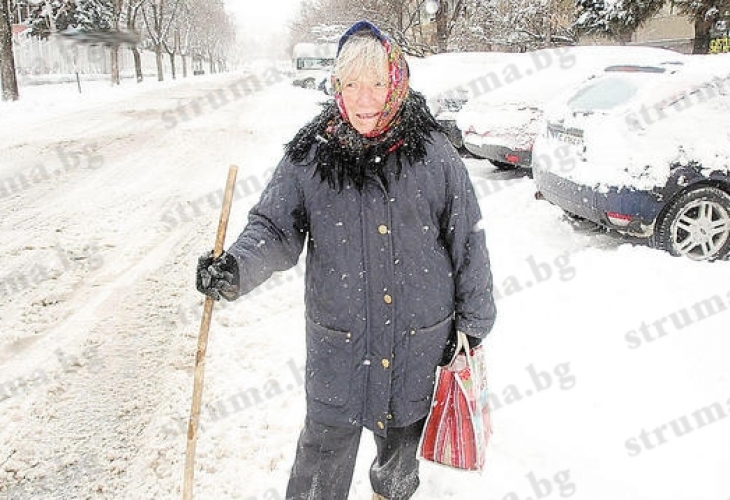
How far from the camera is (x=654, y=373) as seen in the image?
330 centimetres

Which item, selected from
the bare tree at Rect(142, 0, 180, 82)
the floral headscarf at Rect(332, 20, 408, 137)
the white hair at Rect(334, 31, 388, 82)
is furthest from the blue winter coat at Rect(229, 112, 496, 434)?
the bare tree at Rect(142, 0, 180, 82)

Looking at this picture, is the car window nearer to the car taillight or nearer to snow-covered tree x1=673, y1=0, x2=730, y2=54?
the car taillight

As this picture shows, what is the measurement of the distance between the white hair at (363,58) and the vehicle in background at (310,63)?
3190 cm

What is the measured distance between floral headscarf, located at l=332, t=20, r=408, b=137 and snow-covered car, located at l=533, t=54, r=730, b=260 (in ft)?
12.3

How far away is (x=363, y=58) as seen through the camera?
5.90 ft

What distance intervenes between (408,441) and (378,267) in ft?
2.43

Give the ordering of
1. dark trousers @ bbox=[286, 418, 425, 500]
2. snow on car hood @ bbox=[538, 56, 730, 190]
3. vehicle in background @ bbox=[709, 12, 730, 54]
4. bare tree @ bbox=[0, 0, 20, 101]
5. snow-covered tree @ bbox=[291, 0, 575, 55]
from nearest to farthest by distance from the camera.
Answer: dark trousers @ bbox=[286, 418, 425, 500], snow on car hood @ bbox=[538, 56, 730, 190], vehicle in background @ bbox=[709, 12, 730, 54], bare tree @ bbox=[0, 0, 20, 101], snow-covered tree @ bbox=[291, 0, 575, 55]

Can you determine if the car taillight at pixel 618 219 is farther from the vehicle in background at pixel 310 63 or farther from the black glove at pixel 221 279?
the vehicle in background at pixel 310 63

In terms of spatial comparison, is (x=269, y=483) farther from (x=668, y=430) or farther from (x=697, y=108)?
(x=697, y=108)

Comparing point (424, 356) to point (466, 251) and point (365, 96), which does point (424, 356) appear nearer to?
point (466, 251)

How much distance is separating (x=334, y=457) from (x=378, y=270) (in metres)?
0.69

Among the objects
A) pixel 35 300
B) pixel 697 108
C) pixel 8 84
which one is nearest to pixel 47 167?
pixel 35 300

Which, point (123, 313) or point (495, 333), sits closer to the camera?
point (495, 333)

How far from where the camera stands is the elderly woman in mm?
1861
